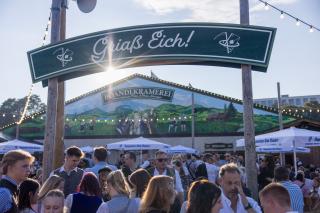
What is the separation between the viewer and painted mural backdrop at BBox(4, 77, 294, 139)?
2517cm

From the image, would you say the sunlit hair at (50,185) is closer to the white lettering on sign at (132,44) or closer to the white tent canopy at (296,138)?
the white lettering on sign at (132,44)

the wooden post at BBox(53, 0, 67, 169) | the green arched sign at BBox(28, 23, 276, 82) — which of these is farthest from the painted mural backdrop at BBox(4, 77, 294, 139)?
the green arched sign at BBox(28, 23, 276, 82)

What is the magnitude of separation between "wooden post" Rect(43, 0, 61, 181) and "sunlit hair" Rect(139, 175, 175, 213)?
4067mm

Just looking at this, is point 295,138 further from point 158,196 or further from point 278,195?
point 158,196

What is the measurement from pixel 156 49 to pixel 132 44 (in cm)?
51

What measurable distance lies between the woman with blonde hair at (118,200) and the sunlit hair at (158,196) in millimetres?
405

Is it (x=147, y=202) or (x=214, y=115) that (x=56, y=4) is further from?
(x=214, y=115)

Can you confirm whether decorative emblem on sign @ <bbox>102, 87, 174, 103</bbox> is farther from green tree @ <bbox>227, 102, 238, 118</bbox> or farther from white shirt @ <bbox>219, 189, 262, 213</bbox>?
white shirt @ <bbox>219, 189, 262, 213</bbox>

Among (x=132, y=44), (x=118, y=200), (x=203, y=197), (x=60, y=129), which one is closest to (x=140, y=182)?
(x=118, y=200)

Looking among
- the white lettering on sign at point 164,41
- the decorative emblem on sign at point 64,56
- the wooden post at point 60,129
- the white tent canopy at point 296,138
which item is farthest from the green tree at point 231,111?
the decorative emblem on sign at point 64,56

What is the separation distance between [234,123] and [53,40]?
18.6 metres

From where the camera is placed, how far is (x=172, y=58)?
710cm

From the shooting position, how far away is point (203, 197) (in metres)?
3.09

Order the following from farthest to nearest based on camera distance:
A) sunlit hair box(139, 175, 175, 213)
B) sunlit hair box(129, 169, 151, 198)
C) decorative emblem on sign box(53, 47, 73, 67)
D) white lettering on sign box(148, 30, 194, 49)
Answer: decorative emblem on sign box(53, 47, 73, 67)
white lettering on sign box(148, 30, 194, 49)
sunlit hair box(129, 169, 151, 198)
sunlit hair box(139, 175, 175, 213)
